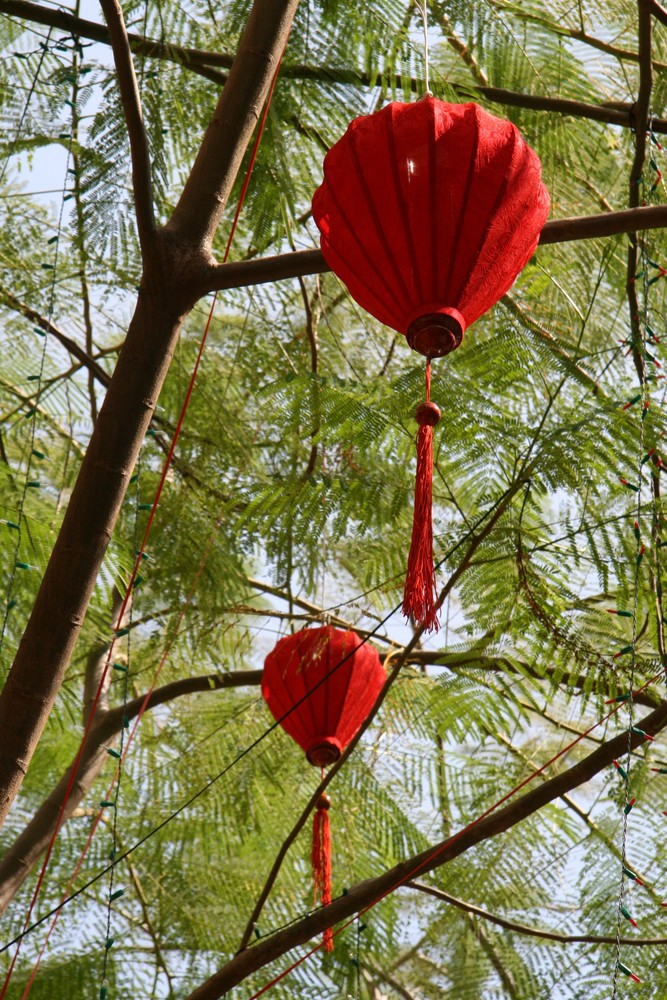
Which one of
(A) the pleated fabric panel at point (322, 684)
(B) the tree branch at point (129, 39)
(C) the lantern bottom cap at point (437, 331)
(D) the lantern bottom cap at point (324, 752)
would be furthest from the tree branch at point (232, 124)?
(D) the lantern bottom cap at point (324, 752)

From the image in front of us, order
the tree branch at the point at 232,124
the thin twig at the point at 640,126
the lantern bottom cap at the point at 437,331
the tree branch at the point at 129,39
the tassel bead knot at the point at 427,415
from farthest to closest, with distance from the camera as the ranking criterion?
the tree branch at the point at 129,39 < the thin twig at the point at 640,126 < the tree branch at the point at 232,124 < the tassel bead knot at the point at 427,415 < the lantern bottom cap at the point at 437,331

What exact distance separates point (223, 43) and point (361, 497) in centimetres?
106

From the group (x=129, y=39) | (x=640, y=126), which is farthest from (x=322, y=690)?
(x=129, y=39)

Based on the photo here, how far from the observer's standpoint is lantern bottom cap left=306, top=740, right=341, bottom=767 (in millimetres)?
2682

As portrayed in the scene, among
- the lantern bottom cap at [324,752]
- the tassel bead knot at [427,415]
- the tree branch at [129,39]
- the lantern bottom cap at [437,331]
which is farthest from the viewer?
the lantern bottom cap at [324,752]

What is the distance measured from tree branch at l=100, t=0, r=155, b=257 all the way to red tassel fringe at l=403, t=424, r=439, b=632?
575 millimetres

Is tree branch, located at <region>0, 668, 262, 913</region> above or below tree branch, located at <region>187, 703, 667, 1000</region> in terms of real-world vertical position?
above

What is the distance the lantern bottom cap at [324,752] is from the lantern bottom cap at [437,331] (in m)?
1.11

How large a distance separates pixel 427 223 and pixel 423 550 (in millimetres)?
475

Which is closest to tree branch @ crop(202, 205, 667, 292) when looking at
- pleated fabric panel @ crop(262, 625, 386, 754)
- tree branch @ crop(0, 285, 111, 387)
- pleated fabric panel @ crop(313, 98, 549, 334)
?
pleated fabric panel @ crop(313, 98, 549, 334)

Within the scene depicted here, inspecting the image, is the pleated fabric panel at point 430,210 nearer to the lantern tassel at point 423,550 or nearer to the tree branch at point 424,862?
the lantern tassel at point 423,550

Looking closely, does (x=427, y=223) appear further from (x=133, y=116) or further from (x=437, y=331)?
(x=133, y=116)

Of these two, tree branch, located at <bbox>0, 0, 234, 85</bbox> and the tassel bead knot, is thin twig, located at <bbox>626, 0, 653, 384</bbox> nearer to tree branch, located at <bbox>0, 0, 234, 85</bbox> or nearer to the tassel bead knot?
the tassel bead knot

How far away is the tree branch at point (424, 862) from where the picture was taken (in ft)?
6.07
